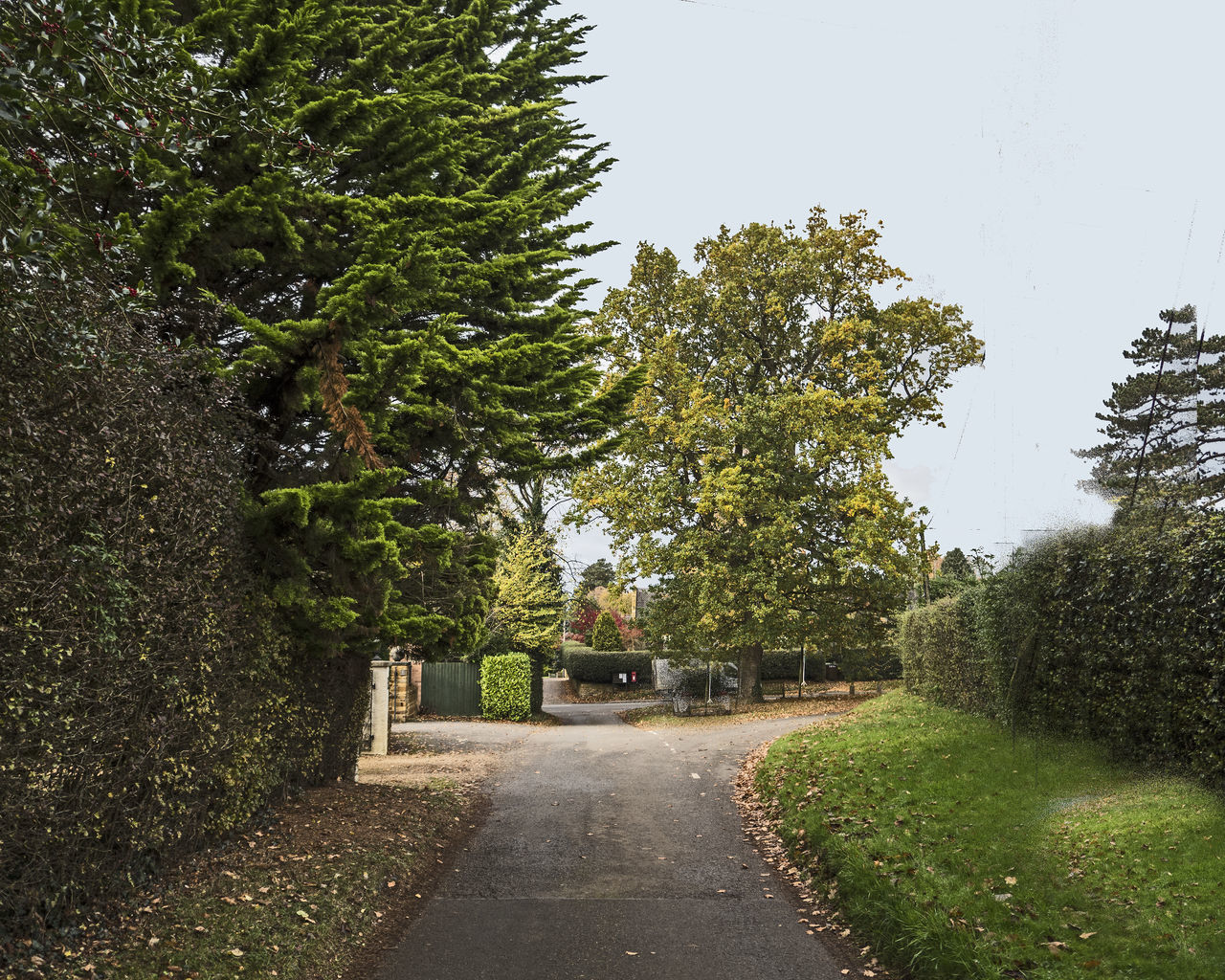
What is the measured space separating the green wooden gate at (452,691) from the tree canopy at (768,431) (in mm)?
5624

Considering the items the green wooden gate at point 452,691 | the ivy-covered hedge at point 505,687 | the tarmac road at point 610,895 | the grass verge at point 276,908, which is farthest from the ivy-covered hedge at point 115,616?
the green wooden gate at point 452,691

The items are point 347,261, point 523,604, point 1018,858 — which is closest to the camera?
point 1018,858

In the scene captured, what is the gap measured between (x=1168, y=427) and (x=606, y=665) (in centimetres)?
3232

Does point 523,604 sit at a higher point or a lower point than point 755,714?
higher

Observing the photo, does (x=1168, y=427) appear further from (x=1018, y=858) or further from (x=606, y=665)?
(x=606, y=665)

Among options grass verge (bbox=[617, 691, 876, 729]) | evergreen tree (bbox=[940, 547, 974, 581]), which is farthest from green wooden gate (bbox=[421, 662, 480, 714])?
evergreen tree (bbox=[940, 547, 974, 581])

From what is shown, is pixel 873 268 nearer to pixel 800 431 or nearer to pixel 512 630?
pixel 800 431

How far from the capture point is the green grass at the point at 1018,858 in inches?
204

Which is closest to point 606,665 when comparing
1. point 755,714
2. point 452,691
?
point 452,691

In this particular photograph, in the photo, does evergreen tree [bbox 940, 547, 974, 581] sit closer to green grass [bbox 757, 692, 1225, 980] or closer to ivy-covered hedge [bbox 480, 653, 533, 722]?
green grass [bbox 757, 692, 1225, 980]

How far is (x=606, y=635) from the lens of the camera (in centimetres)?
3972

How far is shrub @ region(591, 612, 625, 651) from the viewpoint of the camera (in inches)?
1565

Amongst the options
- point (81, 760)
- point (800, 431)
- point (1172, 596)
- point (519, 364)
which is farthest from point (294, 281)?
point (800, 431)

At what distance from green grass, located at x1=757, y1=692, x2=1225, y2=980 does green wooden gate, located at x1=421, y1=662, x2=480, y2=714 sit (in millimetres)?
15514
